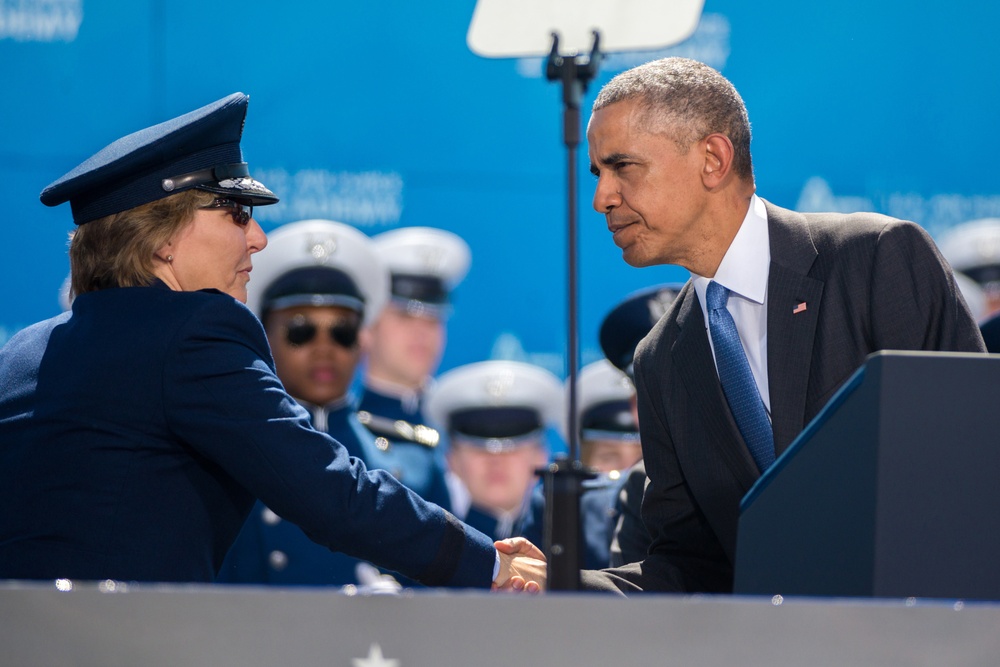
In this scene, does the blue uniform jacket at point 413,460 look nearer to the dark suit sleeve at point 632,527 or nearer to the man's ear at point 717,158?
the dark suit sleeve at point 632,527

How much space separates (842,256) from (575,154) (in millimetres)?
851

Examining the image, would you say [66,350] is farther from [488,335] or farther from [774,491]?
[488,335]

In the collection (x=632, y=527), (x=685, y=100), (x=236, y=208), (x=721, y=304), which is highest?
(x=685, y=100)

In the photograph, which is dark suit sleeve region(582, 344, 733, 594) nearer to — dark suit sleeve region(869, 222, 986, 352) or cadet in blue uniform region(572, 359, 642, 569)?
dark suit sleeve region(869, 222, 986, 352)

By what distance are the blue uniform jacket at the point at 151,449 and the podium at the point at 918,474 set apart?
0.83 meters

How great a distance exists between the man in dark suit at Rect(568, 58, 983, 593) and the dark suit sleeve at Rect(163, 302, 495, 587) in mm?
431

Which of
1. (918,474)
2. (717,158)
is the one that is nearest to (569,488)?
(918,474)

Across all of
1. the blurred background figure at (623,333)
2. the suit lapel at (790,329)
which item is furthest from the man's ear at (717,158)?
the blurred background figure at (623,333)

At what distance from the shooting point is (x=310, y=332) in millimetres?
3992

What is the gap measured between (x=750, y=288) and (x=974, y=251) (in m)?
2.26

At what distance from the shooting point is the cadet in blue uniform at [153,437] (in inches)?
68.3

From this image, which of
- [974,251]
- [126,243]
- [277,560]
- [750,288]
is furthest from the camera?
[974,251]

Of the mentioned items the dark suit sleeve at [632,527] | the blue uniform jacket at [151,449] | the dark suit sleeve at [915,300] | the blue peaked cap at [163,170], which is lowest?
the dark suit sleeve at [632,527]

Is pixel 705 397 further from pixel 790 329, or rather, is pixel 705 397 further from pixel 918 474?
pixel 918 474
